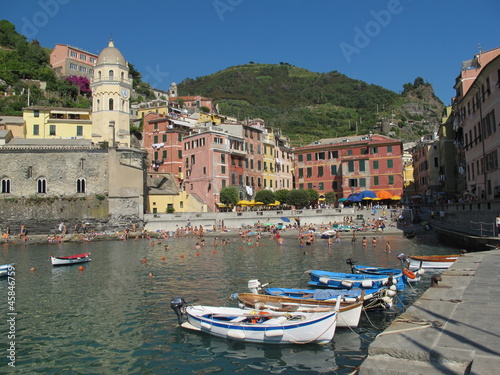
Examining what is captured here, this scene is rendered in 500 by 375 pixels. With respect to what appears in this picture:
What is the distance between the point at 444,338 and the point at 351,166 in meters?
57.7

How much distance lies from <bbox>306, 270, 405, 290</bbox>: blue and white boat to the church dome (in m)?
52.3

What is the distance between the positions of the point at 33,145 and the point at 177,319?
49391 millimetres

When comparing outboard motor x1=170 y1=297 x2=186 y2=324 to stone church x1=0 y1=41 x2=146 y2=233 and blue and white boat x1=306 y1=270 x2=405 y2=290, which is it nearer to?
blue and white boat x1=306 y1=270 x2=405 y2=290

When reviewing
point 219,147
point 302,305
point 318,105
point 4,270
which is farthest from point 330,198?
point 318,105

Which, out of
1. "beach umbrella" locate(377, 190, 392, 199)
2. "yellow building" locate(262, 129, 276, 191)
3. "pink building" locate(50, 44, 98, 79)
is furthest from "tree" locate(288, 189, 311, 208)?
"pink building" locate(50, 44, 98, 79)

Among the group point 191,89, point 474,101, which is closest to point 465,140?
point 474,101

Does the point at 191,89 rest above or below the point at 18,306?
above

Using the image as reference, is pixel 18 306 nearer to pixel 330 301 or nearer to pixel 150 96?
pixel 330 301

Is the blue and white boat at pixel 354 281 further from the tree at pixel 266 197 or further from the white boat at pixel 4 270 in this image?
the tree at pixel 266 197

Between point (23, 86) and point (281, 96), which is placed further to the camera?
point (281, 96)

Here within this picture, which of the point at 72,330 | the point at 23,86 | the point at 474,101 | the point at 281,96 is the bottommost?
the point at 72,330

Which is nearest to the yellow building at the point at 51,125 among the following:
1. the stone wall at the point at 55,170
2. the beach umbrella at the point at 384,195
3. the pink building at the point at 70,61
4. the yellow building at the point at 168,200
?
the stone wall at the point at 55,170

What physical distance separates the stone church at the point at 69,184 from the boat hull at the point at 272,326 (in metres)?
44.3

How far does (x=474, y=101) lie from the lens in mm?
35719
